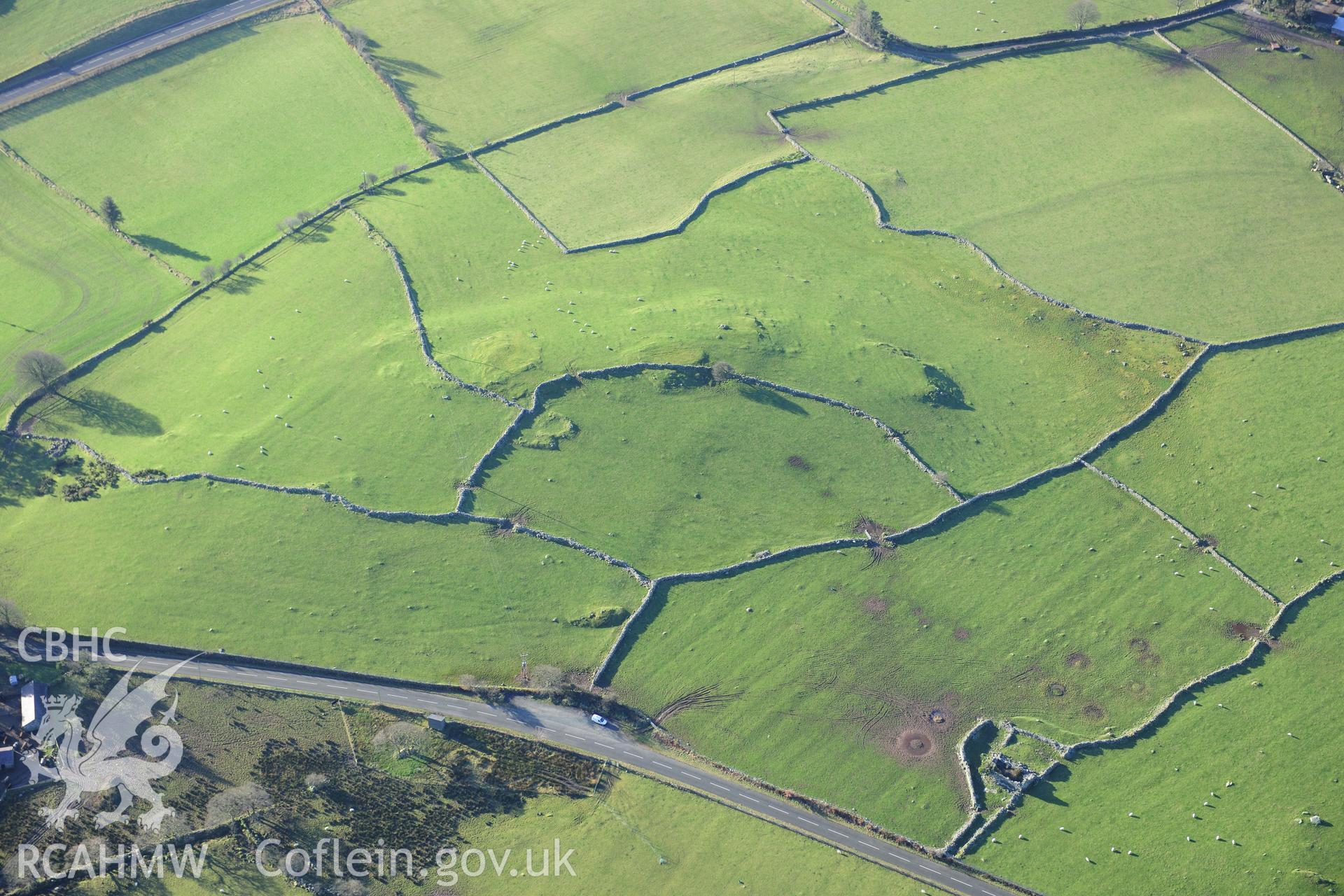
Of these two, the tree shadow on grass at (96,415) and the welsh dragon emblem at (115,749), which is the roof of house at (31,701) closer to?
the welsh dragon emblem at (115,749)

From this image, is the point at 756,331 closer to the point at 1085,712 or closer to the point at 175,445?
the point at 1085,712

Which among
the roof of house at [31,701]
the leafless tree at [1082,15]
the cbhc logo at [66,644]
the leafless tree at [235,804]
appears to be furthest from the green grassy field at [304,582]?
the leafless tree at [1082,15]

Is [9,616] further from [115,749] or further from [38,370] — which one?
[38,370]

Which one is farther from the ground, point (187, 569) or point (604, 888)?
point (187, 569)

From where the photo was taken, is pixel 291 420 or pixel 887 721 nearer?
pixel 887 721

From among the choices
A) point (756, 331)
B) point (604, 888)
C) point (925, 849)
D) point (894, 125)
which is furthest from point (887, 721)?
point (894, 125)
